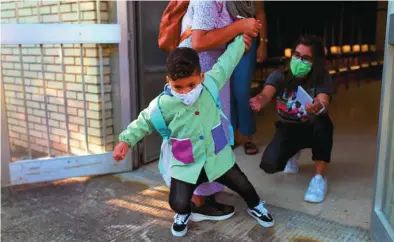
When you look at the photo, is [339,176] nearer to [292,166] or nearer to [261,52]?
[292,166]

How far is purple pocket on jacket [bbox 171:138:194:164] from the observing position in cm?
222

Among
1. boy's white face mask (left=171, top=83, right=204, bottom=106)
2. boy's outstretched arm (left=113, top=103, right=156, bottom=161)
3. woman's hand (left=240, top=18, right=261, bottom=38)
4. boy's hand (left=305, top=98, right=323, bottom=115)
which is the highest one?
woman's hand (left=240, top=18, right=261, bottom=38)

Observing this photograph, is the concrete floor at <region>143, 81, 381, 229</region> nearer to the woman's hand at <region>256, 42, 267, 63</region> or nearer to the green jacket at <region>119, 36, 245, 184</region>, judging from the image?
the green jacket at <region>119, 36, 245, 184</region>

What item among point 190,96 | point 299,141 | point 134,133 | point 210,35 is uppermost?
point 210,35

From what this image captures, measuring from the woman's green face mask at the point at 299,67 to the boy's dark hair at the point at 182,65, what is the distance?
31.8 inches

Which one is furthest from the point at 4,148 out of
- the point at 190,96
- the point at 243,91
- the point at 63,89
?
the point at 243,91

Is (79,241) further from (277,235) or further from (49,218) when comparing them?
(277,235)

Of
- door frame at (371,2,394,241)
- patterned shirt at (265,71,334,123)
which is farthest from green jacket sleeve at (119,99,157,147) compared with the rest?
door frame at (371,2,394,241)

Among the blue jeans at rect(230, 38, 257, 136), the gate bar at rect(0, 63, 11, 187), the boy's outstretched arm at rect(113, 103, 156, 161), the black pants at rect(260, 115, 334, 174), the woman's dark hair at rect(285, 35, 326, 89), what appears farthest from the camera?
the blue jeans at rect(230, 38, 257, 136)

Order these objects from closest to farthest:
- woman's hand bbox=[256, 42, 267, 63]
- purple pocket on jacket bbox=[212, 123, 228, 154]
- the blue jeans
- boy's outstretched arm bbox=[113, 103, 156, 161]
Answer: boy's outstretched arm bbox=[113, 103, 156, 161], purple pocket on jacket bbox=[212, 123, 228, 154], the blue jeans, woman's hand bbox=[256, 42, 267, 63]

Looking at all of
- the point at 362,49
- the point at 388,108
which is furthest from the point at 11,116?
the point at 362,49

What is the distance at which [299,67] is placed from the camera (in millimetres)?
2613

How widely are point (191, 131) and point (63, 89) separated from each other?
1.46 metres

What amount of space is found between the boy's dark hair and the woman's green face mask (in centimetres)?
81
